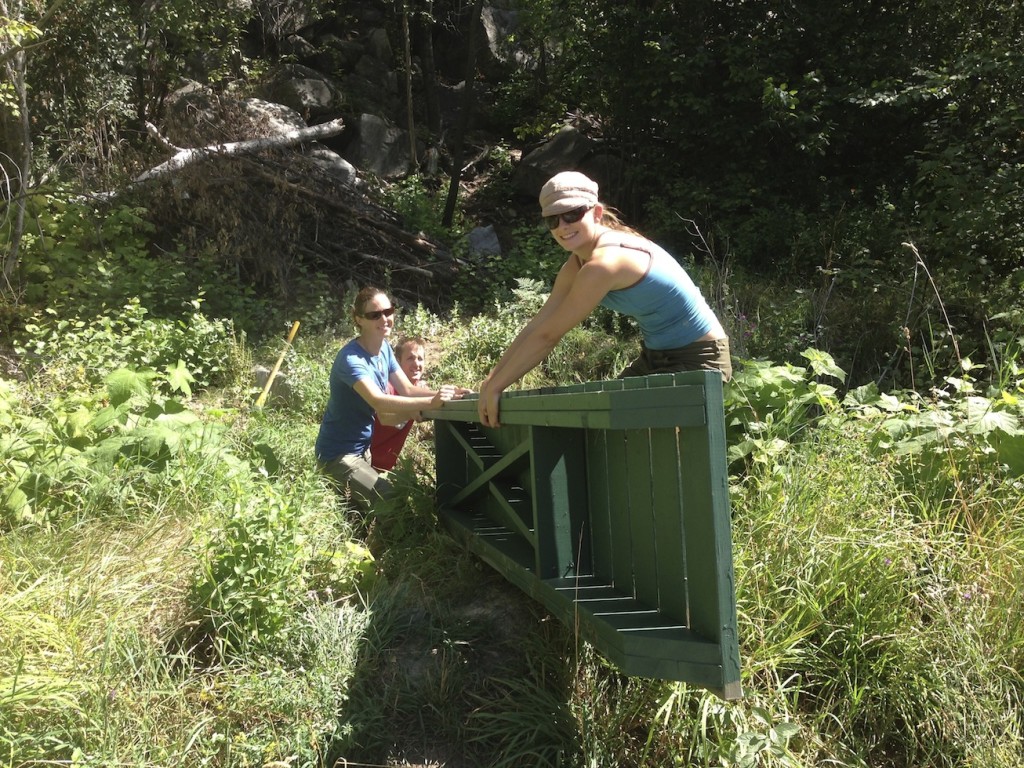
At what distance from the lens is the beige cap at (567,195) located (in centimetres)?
329

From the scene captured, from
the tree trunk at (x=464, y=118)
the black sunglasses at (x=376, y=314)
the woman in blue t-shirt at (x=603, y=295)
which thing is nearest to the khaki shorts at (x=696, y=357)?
the woman in blue t-shirt at (x=603, y=295)

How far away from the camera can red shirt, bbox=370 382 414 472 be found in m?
5.34

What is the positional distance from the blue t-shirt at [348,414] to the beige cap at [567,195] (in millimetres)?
1902

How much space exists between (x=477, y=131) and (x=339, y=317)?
8011 millimetres

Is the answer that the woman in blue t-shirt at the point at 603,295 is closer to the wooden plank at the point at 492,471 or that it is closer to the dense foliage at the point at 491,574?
the wooden plank at the point at 492,471

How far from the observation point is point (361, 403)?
499 centimetres

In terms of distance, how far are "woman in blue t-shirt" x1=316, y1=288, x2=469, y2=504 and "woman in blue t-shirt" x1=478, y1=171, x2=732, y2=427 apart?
51.0 inches

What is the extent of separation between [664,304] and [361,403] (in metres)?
2.16

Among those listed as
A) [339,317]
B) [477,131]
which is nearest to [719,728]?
[339,317]

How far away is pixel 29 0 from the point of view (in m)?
8.61

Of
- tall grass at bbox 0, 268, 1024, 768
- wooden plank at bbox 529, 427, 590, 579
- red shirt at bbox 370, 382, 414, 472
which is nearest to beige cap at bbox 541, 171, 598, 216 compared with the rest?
wooden plank at bbox 529, 427, 590, 579

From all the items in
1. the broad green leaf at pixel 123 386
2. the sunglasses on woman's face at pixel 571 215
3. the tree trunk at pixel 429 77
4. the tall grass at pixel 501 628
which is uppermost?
the tree trunk at pixel 429 77

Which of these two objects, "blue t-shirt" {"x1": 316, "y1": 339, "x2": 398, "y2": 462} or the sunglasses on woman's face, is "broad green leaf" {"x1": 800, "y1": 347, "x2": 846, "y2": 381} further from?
"blue t-shirt" {"x1": 316, "y1": 339, "x2": 398, "y2": 462}

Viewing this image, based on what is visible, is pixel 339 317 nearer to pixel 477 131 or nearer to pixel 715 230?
pixel 715 230
